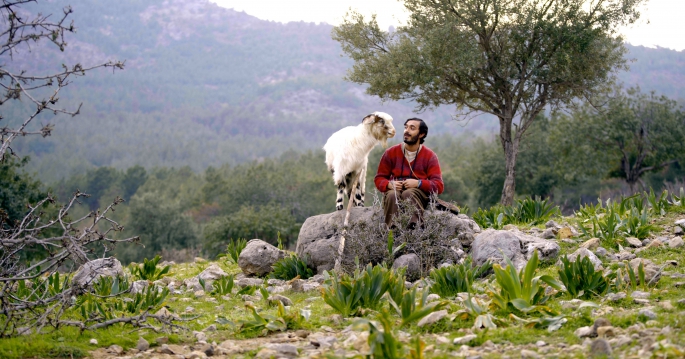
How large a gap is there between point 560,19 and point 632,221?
30.9 feet

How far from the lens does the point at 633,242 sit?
25.7 ft

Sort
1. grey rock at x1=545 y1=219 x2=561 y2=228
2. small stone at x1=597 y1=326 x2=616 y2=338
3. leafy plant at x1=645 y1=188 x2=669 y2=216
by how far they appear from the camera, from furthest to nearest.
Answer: grey rock at x1=545 y1=219 x2=561 y2=228 < leafy plant at x1=645 y1=188 x2=669 y2=216 < small stone at x1=597 y1=326 x2=616 y2=338

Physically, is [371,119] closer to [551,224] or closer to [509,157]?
[551,224]

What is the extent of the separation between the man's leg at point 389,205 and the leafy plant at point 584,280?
110 inches

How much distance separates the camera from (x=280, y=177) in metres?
62.8

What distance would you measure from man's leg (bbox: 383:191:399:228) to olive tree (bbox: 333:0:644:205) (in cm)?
893

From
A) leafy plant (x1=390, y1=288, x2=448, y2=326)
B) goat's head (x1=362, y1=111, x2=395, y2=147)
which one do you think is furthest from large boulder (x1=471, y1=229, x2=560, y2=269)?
leafy plant (x1=390, y1=288, x2=448, y2=326)

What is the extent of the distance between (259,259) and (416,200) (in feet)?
8.63

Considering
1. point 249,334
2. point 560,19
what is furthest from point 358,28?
point 249,334

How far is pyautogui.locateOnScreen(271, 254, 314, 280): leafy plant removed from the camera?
844 cm

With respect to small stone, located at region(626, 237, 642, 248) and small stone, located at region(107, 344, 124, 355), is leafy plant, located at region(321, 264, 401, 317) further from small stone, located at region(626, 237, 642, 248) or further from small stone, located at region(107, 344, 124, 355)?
small stone, located at region(626, 237, 642, 248)

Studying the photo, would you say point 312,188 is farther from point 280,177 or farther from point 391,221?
point 391,221

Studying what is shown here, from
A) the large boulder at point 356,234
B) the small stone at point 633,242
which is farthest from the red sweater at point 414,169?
the small stone at point 633,242

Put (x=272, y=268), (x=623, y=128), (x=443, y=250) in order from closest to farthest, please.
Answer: (x=443, y=250)
(x=272, y=268)
(x=623, y=128)
